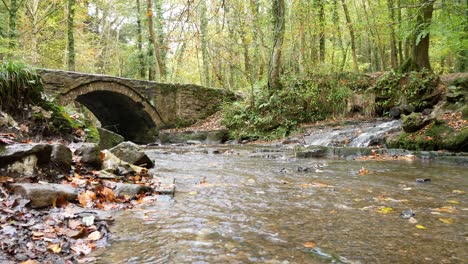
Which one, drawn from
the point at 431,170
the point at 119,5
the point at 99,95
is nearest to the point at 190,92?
the point at 99,95

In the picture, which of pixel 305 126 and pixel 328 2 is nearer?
pixel 305 126

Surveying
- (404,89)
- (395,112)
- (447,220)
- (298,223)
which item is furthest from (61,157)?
(404,89)

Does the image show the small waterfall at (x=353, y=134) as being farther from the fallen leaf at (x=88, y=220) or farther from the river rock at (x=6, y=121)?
the fallen leaf at (x=88, y=220)

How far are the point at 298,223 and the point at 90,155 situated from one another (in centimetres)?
263

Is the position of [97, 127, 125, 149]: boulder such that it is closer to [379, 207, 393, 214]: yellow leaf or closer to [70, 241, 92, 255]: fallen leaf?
[70, 241, 92, 255]: fallen leaf

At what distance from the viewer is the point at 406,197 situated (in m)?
3.55

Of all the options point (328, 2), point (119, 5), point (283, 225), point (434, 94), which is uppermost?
point (119, 5)

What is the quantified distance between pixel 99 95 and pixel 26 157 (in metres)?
14.1

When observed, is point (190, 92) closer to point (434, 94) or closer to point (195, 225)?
point (434, 94)

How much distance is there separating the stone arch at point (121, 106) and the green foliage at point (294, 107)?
515 centimetres

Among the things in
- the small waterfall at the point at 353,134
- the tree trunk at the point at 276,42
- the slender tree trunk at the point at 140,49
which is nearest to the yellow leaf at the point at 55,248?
the small waterfall at the point at 353,134

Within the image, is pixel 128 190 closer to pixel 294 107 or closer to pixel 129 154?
pixel 129 154

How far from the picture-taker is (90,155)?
13.5 feet

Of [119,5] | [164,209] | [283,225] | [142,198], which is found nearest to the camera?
[283,225]
